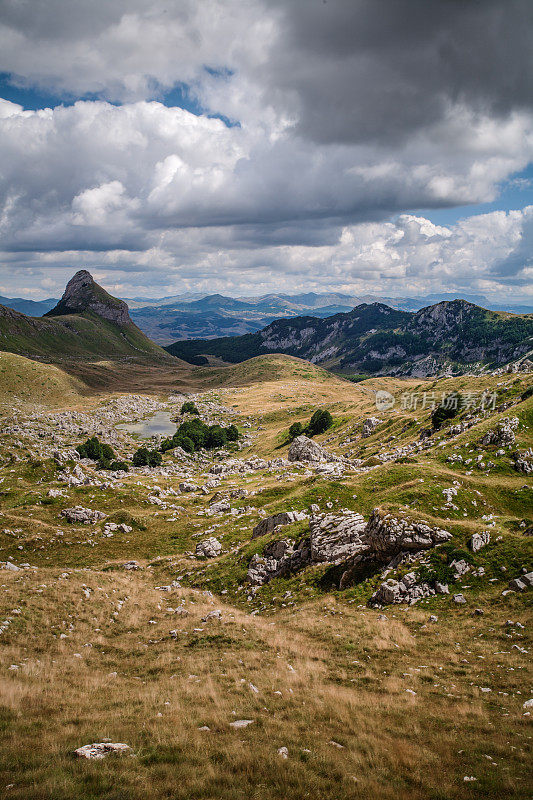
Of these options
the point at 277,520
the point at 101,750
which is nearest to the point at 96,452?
the point at 277,520

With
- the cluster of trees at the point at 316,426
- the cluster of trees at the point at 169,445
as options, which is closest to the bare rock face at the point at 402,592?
the cluster of trees at the point at 169,445

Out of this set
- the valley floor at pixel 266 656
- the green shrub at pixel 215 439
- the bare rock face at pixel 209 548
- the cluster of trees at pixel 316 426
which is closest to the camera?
the valley floor at pixel 266 656

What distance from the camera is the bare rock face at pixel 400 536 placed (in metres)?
28.7

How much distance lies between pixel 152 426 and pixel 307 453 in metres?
95.6

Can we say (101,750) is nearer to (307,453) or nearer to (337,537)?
(337,537)

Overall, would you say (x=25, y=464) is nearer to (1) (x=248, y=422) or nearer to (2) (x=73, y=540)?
(2) (x=73, y=540)

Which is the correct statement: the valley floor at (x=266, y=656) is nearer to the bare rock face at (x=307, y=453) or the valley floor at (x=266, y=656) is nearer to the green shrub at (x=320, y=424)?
the bare rock face at (x=307, y=453)

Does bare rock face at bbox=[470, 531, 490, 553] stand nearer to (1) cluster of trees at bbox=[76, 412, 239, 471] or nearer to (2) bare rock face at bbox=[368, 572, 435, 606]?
(2) bare rock face at bbox=[368, 572, 435, 606]

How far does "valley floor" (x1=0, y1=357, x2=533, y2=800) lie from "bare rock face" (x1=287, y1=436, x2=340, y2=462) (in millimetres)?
31246

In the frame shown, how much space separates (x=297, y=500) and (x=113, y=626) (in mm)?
24460

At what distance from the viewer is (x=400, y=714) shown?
1476 cm

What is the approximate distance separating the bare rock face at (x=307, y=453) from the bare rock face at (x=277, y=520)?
42160 mm

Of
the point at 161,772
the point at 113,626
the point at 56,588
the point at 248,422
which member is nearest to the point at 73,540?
the point at 56,588

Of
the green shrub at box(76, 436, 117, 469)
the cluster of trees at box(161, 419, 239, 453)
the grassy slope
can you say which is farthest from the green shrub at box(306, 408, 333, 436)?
the grassy slope
